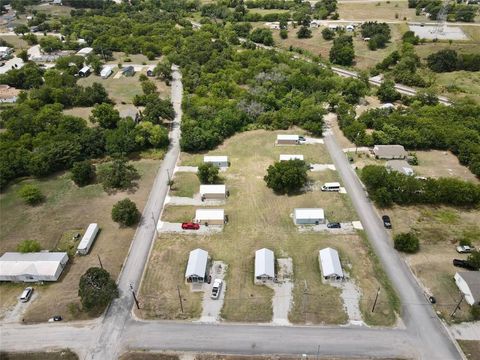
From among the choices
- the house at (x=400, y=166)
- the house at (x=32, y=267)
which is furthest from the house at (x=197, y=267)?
the house at (x=400, y=166)

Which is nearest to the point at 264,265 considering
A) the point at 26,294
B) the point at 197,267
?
the point at 197,267

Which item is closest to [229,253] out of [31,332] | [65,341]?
[65,341]

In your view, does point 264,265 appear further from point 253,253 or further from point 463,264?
point 463,264

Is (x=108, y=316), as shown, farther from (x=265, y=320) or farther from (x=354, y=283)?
(x=354, y=283)

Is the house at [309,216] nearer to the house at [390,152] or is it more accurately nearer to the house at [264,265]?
the house at [264,265]

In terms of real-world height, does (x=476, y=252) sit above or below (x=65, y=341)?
above

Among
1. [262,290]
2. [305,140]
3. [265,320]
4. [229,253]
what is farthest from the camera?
[305,140]
